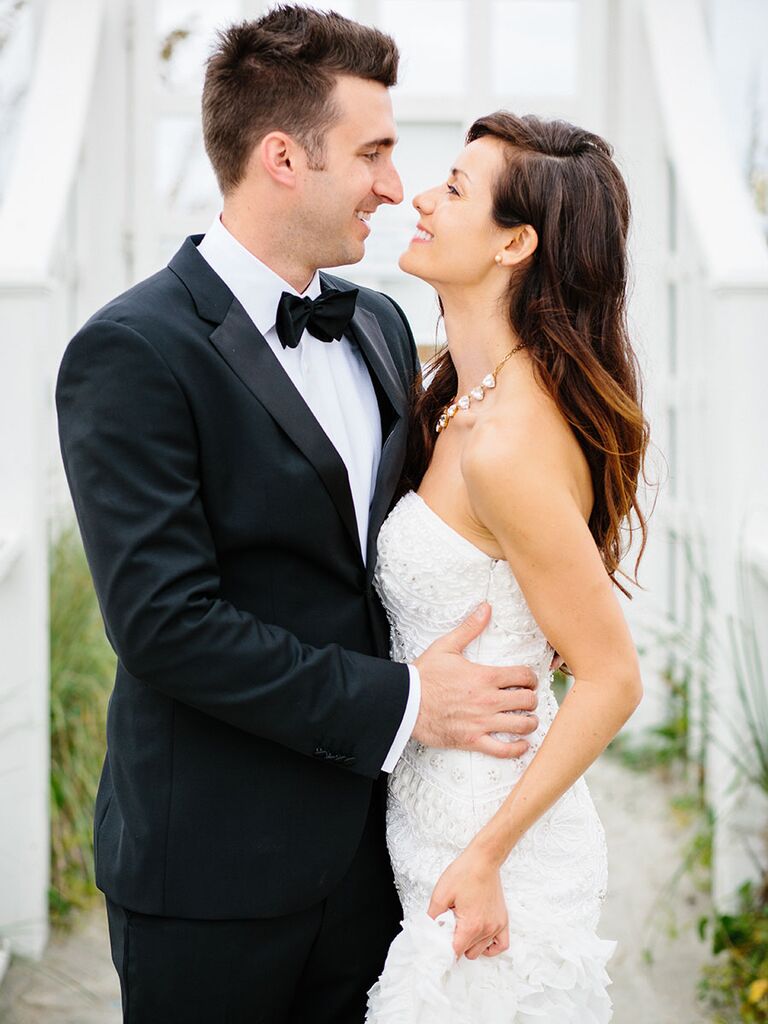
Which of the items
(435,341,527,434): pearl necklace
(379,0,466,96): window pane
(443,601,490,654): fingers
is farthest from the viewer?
(379,0,466,96): window pane

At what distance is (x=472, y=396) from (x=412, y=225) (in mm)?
3278

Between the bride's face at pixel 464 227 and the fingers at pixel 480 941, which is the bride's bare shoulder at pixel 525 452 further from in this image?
the fingers at pixel 480 941

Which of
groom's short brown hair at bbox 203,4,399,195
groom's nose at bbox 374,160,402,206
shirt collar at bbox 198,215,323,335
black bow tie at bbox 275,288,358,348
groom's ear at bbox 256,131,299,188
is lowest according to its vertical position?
black bow tie at bbox 275,288,358,348

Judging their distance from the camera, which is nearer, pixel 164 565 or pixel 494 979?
pixel 164 565

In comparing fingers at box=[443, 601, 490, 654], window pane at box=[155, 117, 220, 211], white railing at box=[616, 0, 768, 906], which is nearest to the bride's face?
fingers at box=[443, 601, 490, 654]

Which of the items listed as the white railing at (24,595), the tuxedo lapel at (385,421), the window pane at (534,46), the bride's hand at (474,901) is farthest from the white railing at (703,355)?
the white railing at (24,595)

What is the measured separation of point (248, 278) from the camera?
2.04 m

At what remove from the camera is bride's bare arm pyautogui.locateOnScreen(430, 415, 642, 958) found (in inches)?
74.2

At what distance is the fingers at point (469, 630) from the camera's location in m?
2.00

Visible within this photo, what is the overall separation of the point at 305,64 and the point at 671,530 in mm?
3249

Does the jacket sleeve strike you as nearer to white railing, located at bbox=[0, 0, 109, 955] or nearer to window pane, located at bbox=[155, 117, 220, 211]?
white railing, located at bbox=[0, 0, 109, 955]

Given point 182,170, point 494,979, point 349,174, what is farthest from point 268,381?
point 182,170

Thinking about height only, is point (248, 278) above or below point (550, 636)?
above

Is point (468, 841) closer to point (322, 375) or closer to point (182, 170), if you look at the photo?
point (322, 375)
